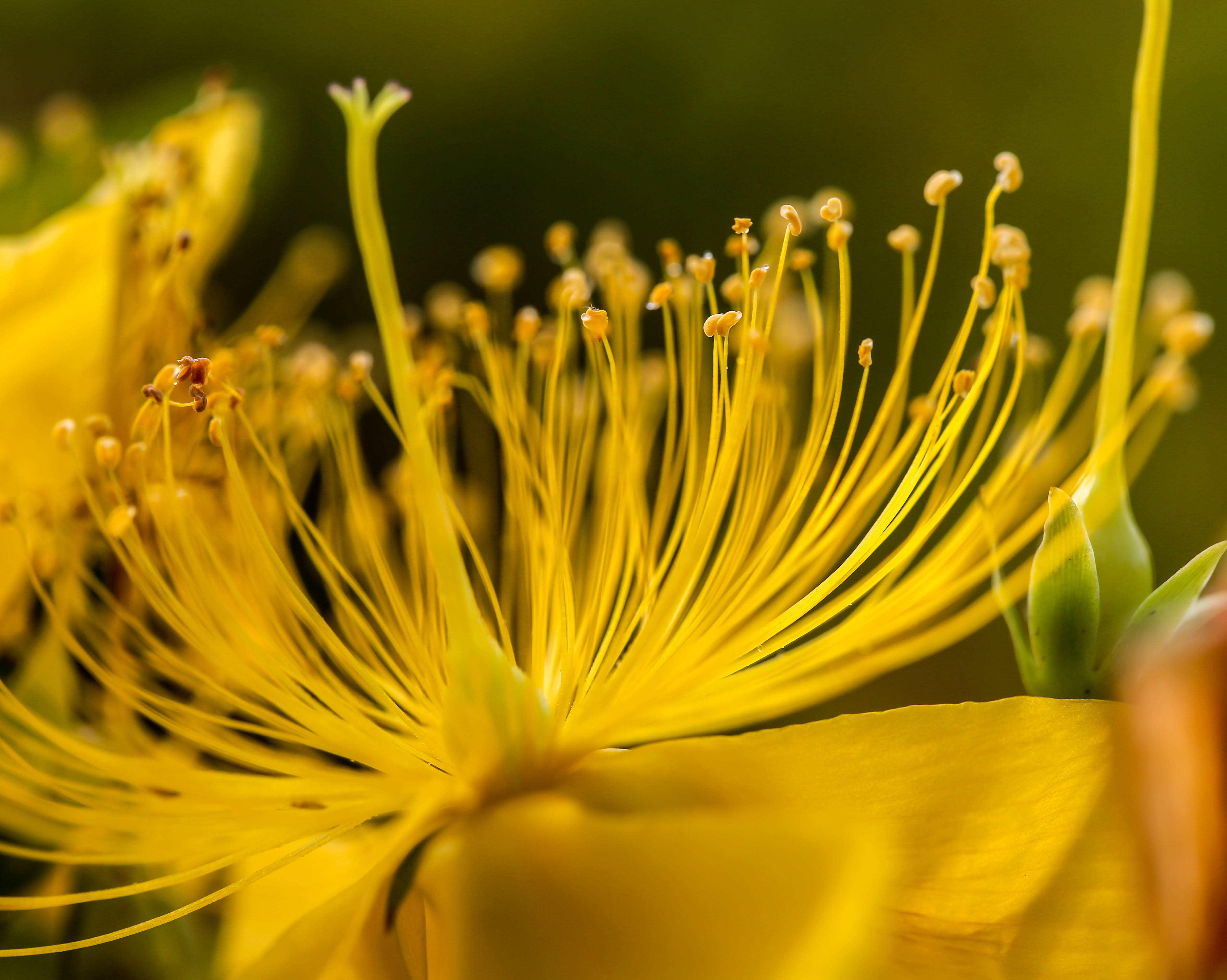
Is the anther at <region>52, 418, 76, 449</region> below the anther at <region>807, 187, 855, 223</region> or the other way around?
below

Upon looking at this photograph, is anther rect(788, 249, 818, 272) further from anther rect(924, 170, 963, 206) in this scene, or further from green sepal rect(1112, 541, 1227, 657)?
green sepal rect(1112, 541, 1227, 657)

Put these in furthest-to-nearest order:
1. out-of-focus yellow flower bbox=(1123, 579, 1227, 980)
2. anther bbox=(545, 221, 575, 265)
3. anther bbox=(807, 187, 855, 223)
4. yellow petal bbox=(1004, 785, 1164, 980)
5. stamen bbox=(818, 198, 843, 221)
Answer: anther bbox=(807, 187, 855, 223)
anther bbox=(545, 221, 575, 265)
stamen bbox=(818, 198, 843, 221)
yellow petal bbox=(1004, 785, 1164, 980)
out-of-focus yellow flower bbox=(1123, 579, 1227, 980)

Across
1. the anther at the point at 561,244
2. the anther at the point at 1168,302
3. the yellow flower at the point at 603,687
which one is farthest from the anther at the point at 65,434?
the anther at the point at 1168,302

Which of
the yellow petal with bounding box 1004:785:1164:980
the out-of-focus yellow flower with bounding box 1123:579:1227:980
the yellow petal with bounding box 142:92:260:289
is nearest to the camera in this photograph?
the out-of-focus yellow flower with bounding box 1123:579:1227:980

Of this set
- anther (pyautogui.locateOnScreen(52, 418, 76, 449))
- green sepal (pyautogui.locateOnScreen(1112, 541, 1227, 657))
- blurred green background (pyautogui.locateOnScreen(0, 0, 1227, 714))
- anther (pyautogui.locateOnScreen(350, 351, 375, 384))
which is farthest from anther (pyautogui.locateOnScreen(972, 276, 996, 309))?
blurred green background (pyautogui.locateOnScreen(0, 0, 1227, 714))

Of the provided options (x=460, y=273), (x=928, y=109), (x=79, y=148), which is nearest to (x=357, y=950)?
(x=79, y=148)

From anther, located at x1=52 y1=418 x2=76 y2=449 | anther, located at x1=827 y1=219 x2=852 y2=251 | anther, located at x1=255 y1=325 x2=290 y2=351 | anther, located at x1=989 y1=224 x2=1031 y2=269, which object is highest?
anther, located at x1=255 y1=325 x2=290 y2=351

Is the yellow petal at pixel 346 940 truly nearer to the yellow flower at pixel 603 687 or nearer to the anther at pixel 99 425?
the yellow flower at pixel 603 687
